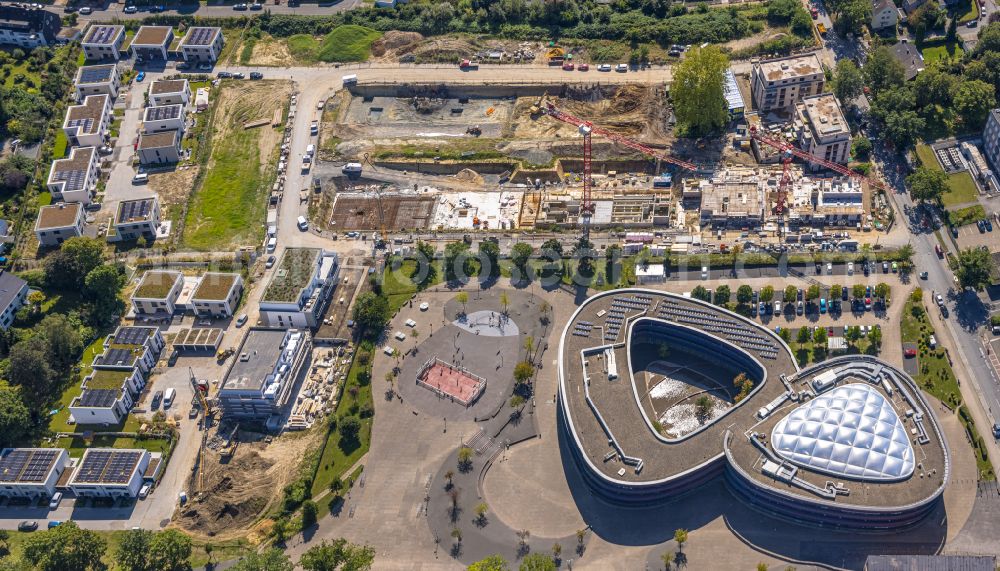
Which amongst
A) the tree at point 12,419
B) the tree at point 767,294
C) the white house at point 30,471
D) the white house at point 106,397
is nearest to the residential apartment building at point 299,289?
the white house at point 106,397

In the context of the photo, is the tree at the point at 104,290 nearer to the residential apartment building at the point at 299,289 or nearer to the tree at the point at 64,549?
the residential apartment building at the point at 299,289

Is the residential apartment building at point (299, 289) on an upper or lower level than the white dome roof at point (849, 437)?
lower

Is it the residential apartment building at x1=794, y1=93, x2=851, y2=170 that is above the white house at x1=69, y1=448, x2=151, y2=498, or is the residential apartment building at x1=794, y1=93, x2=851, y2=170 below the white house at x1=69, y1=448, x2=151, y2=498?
above

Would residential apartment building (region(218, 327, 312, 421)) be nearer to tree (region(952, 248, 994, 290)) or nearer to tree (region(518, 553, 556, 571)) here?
tree (region(518, 553, 556, 571))

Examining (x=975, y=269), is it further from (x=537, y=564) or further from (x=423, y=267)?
(x=423, y=267)

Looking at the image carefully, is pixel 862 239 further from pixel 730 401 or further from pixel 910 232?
pixel 730 401

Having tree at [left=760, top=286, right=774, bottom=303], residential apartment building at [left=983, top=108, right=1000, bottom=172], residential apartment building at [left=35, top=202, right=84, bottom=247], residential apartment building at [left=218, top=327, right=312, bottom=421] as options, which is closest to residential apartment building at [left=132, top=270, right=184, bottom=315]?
residential apartment building at [left=218, top=327, right=312, bottom=421]

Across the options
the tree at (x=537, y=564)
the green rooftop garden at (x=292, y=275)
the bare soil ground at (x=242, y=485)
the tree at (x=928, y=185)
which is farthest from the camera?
the tree at (x=928, y=185)
